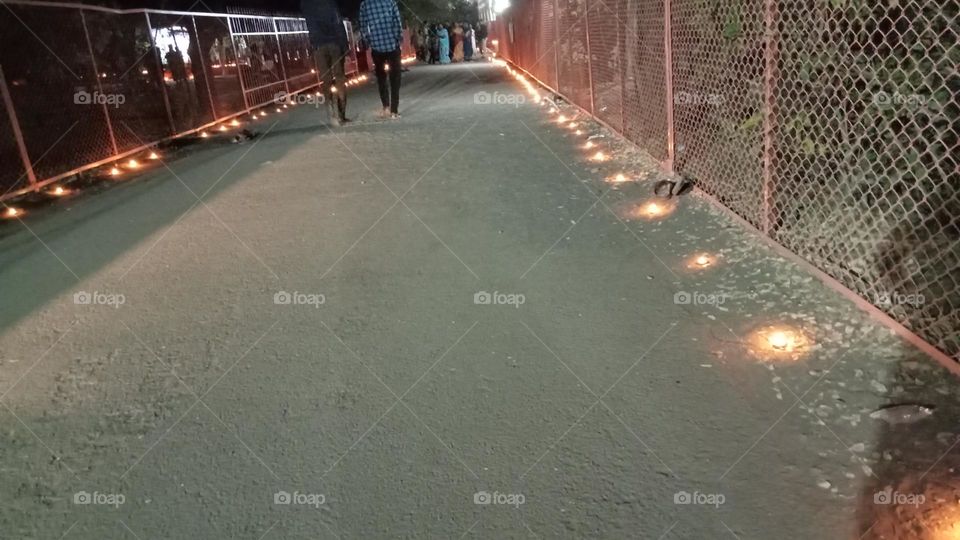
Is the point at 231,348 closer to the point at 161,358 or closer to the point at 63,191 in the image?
the point at 161,358

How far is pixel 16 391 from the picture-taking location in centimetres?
350

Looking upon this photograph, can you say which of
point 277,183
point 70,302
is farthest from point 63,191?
point 70,302

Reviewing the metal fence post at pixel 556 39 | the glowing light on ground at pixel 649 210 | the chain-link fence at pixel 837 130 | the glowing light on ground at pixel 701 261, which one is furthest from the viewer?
the metal fence post at pixel 556 39

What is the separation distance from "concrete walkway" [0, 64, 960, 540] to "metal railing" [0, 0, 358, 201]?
294 centimetres

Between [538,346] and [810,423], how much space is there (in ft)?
4.48

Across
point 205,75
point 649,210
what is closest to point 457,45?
point 205,75
